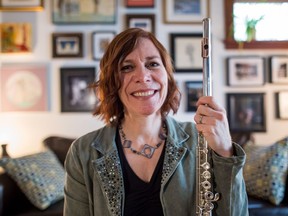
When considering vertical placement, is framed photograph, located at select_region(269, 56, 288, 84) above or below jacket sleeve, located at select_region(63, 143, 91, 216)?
above

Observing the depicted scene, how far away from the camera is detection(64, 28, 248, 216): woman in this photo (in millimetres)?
881

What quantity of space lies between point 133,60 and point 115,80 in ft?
0.28

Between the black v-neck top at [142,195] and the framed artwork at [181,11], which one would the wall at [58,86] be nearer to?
the framed artwork at [181,11]

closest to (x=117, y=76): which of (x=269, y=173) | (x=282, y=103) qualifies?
(x=269, y=173)

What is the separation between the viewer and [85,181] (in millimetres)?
921

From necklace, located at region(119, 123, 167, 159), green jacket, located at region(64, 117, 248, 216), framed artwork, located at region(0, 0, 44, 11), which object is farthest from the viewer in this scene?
framed artwork, located at region(0, 0, 44, 11)

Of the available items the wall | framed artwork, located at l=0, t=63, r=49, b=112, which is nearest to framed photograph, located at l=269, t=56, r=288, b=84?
the wall

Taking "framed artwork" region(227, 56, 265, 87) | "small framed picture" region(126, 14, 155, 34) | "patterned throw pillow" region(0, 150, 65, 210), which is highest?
"small framed picture" region(126, 14, 155, 34)

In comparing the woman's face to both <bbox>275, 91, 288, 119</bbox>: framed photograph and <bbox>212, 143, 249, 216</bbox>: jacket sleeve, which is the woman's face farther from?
<bbox>275, 91, 288, 119</bbox>: framed photograph

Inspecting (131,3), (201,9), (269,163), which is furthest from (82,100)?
(269,163)

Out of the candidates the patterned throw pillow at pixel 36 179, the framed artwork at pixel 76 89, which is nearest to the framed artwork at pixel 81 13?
the framed artwork at pixel 76 89

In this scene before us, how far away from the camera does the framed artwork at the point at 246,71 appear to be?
2.60 metres

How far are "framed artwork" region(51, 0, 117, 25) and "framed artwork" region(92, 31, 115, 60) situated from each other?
0.32 feet

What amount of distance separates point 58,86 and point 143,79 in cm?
186
